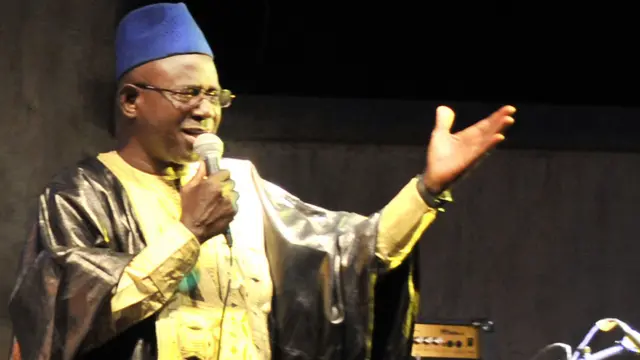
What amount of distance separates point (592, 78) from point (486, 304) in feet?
2.45

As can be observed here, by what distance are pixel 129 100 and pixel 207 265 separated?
1.19 feet

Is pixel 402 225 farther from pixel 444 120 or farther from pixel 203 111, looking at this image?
pixel 203 111

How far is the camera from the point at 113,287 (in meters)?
2.21

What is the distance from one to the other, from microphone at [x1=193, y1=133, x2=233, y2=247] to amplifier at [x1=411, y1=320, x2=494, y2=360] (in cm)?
105

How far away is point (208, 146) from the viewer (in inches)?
90.4

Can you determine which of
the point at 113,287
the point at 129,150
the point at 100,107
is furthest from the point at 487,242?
the point at 113,287

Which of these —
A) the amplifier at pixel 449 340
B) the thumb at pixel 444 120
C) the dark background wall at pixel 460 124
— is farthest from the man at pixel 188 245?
the dark background wall at pixel 460 124

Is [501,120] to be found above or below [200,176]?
above

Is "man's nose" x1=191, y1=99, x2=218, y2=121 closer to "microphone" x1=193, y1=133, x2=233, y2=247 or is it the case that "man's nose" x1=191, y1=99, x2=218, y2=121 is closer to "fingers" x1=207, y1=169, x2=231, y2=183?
"microphone" x1=193, y1=133, x2=233, y2=247

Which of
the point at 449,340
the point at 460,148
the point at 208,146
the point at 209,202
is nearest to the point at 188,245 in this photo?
the point at 209,202

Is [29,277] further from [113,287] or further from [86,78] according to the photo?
[86,78]

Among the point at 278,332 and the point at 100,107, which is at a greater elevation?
the point at 100,107

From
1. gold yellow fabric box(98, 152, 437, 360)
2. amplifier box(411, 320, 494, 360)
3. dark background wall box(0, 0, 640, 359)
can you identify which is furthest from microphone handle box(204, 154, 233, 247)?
dark background wall box(0, 0, 640, 359)

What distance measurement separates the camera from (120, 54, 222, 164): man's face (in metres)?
2.44
